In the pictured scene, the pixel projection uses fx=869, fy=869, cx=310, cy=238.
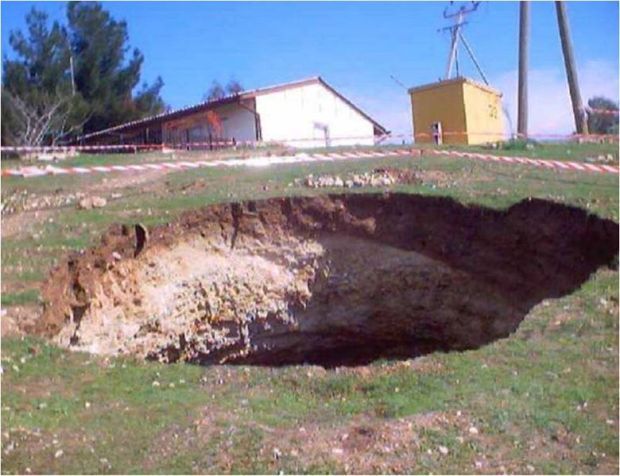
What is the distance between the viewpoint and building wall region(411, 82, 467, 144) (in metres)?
24.3

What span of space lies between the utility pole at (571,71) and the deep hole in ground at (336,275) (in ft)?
48.2

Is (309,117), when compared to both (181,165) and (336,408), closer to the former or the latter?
(181,165)

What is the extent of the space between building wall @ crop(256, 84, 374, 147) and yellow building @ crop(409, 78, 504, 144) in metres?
4.99

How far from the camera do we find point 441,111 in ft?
81.4

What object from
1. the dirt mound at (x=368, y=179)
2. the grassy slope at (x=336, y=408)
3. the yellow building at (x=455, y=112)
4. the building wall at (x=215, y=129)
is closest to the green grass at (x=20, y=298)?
the grassy slope at (x=336, y=408)

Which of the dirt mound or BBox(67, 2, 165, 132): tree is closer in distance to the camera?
the dirt mound

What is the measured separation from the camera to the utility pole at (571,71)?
987 inches

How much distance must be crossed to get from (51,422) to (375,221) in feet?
21.5

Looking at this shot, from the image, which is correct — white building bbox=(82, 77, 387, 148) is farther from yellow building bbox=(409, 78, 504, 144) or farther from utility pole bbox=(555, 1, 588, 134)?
utility pole bbox=(555, 1, 588, 134)

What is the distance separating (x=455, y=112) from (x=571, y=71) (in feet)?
12.5

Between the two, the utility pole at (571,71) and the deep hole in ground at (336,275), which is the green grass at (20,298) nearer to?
the deep hole in ground at (336,275)

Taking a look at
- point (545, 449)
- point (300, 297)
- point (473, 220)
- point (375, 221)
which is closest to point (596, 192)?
point (473, 220)

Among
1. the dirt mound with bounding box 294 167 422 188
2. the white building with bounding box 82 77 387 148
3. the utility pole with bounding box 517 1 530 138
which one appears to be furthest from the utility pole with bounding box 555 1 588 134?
the dirt mound with bounding box 294 167 422 188

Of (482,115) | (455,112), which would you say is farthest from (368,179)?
(482,115)
